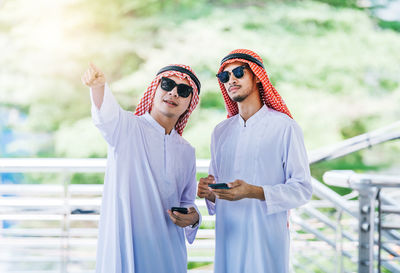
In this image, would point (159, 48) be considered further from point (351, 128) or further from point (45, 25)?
point (351, 128)

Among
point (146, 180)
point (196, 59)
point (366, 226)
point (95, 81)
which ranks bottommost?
point (366, 226)

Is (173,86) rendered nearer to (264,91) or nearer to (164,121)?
(164,121)

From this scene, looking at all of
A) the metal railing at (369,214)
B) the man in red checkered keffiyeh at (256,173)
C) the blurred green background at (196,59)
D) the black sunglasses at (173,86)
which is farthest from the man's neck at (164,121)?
the blurred green background at (196,59)

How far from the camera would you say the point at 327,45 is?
26.8 ft

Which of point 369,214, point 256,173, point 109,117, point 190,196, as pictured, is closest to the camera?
point 369,214

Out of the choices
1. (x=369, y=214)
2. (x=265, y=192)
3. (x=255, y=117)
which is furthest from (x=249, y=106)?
(x=369, y=214)

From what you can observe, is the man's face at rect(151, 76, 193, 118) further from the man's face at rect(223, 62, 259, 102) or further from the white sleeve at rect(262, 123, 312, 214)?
the white sleeve at rect(262, 123, 312, 214)

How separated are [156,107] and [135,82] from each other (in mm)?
6297

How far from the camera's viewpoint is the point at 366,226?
147 cm

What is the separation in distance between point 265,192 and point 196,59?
6355mm

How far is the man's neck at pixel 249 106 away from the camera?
5.91 feet

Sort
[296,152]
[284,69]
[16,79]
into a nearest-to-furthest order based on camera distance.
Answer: [296,152], [284,69], [16,79]

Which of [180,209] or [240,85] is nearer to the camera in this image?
[180,209]

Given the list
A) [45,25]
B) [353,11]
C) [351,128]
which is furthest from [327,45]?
[45,25]
